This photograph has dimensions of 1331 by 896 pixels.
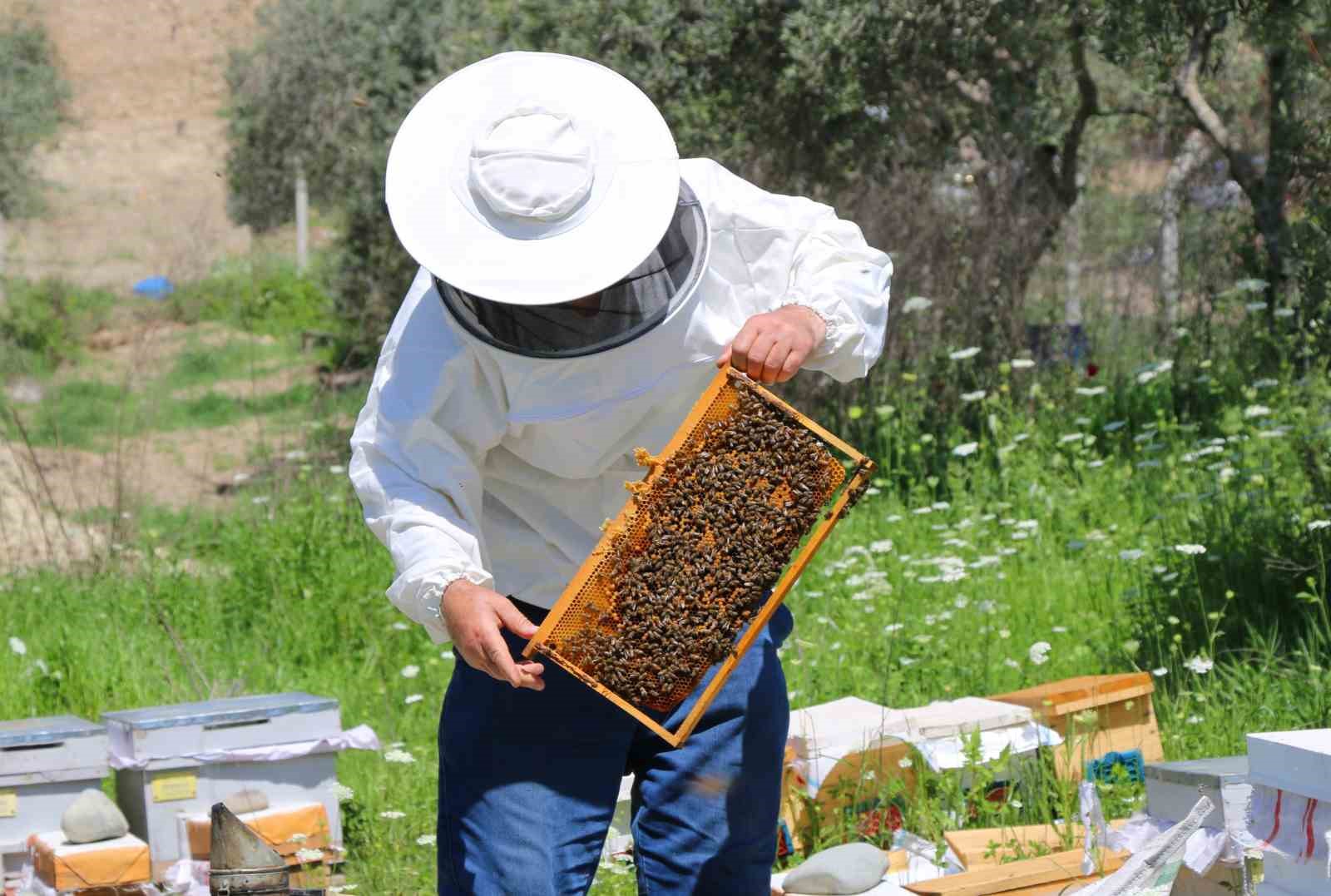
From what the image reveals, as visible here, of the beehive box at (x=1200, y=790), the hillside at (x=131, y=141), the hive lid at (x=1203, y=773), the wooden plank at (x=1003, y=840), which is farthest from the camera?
the hillside at (x=131, y=141)

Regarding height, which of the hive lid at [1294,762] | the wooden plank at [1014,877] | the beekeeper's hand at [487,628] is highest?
the beekeeper's hand at [487,628]

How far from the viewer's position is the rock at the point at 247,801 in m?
3.66

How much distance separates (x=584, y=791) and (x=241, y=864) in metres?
1.06

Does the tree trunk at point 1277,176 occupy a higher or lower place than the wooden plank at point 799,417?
higher

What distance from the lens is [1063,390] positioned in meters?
6.79

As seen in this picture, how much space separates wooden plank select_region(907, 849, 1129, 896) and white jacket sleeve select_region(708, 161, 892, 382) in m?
1.16

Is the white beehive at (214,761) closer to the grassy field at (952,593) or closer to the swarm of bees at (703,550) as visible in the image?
the grassy field at (952,593)

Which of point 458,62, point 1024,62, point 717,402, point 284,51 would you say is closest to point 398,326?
point 717,402

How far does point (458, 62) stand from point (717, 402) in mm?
7652

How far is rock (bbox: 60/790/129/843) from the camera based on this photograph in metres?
3.58

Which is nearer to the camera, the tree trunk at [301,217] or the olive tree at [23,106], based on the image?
the tree trunk at [301,217]

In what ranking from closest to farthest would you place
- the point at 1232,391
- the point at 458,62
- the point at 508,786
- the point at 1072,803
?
the point at 508,786 < the point at 1072,803 < the point at 1232,391 < the point at 458,62

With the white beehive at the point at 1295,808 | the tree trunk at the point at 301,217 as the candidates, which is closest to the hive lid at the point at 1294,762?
the white beehive at the point at 1295,808

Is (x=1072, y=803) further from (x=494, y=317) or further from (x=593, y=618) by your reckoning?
(x=494, y=317)
